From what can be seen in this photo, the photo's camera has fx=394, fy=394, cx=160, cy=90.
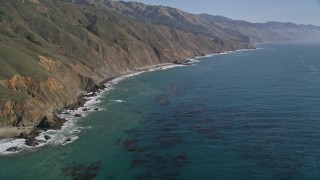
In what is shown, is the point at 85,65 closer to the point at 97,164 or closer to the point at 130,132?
the point at 130,132

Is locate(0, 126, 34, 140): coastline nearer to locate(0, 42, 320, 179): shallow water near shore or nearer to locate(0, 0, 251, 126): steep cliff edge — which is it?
locate(0, 0, 251, 126): steep cliff edge

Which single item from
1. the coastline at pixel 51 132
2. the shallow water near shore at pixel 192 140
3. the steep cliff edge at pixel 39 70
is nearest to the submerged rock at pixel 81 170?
the shallow water near shore at pixel 192 140

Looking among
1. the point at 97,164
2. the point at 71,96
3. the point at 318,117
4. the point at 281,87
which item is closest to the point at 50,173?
the point at 97,164

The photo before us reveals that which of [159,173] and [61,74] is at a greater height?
[61,74]

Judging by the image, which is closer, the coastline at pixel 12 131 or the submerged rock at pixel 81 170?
the submerged rock at pixel 81 170

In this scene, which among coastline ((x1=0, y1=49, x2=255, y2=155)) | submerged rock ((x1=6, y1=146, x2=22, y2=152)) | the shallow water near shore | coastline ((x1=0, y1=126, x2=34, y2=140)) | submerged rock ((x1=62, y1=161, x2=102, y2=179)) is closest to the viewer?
submerged rock ((x1=62, y1=161, x2=102, y2=179))

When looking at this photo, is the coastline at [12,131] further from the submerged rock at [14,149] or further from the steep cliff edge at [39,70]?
the submerged rock at [14,149]

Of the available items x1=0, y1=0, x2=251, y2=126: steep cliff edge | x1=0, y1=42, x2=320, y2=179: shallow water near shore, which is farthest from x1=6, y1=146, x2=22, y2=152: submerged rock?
x1=0, y1=0, x2=251, y2=126: steep cliff edge

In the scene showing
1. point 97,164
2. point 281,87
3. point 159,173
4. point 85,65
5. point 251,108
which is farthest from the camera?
point 85,65
